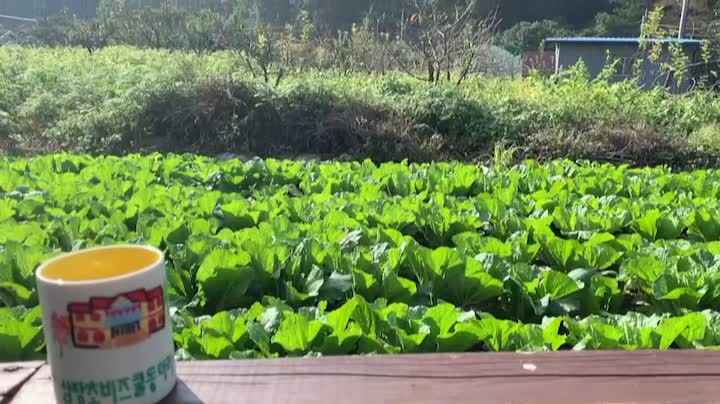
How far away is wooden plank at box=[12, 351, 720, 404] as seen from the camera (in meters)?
1.06

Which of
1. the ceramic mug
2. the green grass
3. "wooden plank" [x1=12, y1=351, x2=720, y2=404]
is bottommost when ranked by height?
the green grass

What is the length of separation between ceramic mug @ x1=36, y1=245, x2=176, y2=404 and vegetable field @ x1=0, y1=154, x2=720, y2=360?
623mm

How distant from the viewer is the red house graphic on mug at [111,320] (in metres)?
0.94

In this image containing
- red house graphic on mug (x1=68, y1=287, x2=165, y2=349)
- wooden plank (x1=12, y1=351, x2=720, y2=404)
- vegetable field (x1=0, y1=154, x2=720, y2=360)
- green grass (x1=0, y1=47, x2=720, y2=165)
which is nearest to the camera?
red house graphic on mug (x1=68, y1=287, x2=165, y2=349)

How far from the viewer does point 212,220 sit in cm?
280

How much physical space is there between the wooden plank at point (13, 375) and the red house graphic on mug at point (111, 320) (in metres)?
0.23

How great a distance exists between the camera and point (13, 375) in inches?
44.9

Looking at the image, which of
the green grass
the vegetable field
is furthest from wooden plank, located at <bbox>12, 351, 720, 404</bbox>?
the green grass

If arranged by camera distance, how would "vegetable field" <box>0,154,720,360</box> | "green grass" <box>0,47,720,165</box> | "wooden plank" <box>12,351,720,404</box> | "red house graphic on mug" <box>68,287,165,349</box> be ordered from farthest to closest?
"green grass" <box>0,47,720,165</box> → "vegetable field" <box>0,154,720,360</box> → "wooden plank" <box>12,351,720,404</box> → "red house graphic on mug" <box>68,287,165,349</box>

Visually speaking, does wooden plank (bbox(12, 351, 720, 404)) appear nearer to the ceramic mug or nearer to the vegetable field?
the ceramic mug

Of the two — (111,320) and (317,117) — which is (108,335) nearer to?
(111,320)

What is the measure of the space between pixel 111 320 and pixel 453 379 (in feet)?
1.89

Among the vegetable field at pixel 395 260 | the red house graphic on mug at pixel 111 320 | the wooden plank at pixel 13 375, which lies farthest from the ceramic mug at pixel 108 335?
the vegetable field at pixel 395 260

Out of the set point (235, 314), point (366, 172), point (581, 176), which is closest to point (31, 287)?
point (235, 314)
